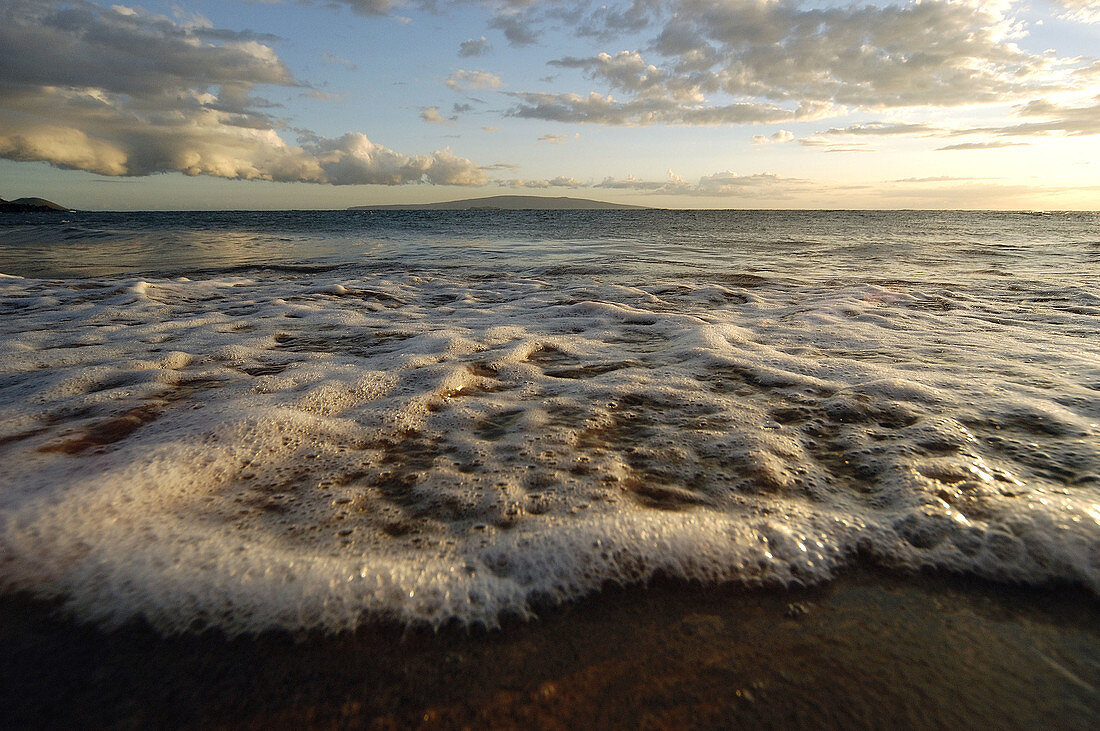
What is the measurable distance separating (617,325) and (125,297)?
5.68 metres

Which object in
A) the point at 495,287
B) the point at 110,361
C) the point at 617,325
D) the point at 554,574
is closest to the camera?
the point at 554,574

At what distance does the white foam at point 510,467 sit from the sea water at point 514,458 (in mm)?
12

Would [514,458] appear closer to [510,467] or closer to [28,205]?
[510,467]

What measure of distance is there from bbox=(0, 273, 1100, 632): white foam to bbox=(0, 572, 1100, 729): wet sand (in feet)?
0.32

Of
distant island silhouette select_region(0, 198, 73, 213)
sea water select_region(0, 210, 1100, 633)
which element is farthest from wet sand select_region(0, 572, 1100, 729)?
distant island silhouette select_region(0, 198, 73, 213)

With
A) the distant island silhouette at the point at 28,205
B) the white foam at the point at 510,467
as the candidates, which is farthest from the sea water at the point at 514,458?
the distant island silhouette at the point at 28,205

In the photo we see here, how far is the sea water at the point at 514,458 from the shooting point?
5.10 feet

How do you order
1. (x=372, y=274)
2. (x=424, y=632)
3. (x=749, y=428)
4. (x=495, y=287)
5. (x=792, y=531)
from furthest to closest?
(x=372, y=274) < (x=495, y=287) < (x=749, y=428) < (x=792, y=531) < (x=424, y=632)

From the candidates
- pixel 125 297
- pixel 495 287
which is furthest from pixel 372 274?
pixel 125 297

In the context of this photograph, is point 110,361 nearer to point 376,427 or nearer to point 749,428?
point 376,427

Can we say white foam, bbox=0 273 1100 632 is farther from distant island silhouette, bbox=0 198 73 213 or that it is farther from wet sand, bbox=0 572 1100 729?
distant island silhouette, bbox=0 198 73 213

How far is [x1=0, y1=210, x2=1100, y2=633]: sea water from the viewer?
1556 mm

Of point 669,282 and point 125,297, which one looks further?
point 669,282

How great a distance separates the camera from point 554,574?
1.56 meters
